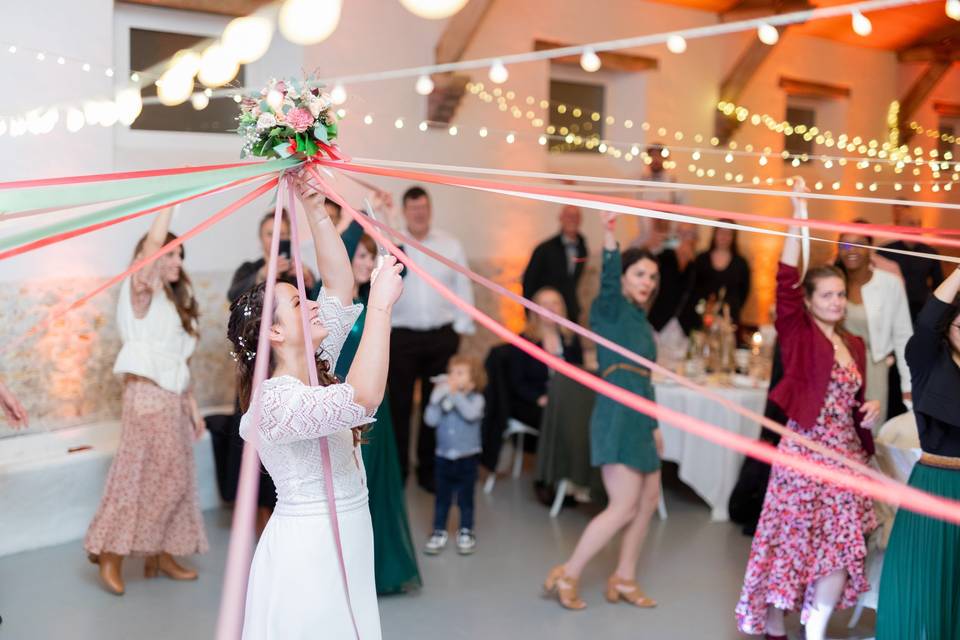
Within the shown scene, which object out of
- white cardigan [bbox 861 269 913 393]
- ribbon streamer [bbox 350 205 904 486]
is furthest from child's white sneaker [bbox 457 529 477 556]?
ribbon streamer [bbox 350 205 904 486]

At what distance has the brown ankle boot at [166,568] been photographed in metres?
4.13

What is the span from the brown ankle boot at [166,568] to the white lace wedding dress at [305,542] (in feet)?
6.14

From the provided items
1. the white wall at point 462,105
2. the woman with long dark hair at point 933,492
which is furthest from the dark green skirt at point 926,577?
the white wall at point 462,105

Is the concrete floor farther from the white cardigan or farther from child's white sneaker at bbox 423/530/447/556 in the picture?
the white cardigan

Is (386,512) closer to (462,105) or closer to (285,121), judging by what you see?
(285,121)

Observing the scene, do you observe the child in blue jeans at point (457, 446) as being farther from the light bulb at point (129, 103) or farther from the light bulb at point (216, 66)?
the light bulb at point (216, 66)

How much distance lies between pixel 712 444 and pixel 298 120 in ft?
11.1

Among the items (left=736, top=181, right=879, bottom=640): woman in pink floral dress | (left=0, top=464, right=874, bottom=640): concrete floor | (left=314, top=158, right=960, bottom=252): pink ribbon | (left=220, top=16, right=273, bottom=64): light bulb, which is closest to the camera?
(left=314, top=158, right=960, bottom=252): pink ribbon

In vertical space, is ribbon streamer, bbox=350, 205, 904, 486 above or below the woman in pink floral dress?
above

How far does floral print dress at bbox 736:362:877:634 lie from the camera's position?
11.0 ft

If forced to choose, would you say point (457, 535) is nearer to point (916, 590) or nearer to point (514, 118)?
point (916, 590)

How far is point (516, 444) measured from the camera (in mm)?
5918

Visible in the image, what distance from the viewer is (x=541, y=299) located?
17.0ft

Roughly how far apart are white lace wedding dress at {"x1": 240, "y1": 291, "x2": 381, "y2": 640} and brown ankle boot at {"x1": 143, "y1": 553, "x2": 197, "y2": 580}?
1.87m
